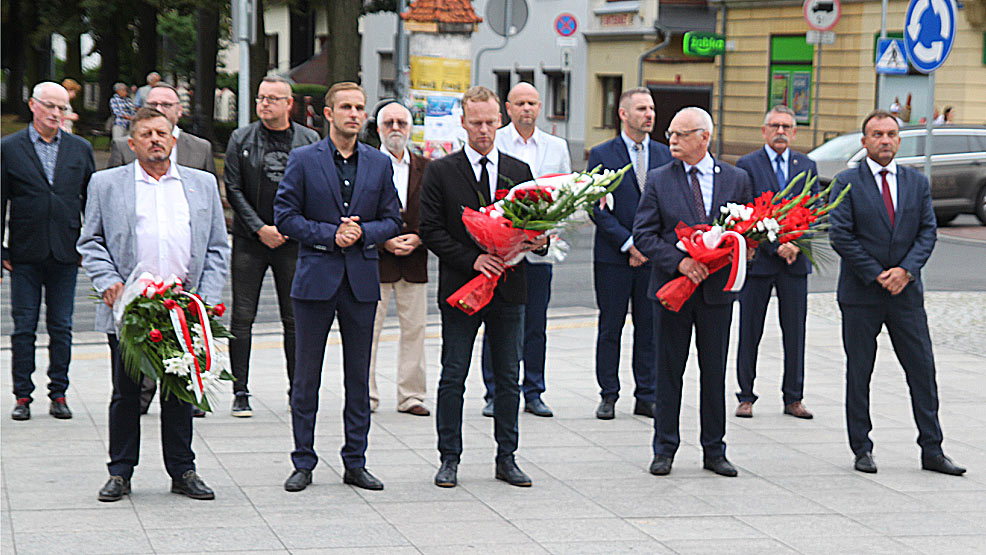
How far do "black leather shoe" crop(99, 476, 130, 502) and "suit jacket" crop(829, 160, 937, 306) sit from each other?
3.97 metres

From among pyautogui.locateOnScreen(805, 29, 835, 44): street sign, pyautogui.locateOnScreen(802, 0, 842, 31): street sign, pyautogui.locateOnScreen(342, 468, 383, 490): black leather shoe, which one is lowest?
pyautogui.locateOnScreen(342, 468, 383, 490): black leather shoe

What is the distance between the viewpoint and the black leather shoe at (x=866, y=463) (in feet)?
25.1

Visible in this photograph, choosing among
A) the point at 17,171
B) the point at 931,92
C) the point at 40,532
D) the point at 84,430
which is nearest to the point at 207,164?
the point at 17,171

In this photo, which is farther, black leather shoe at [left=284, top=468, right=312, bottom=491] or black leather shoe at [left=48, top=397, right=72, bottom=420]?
black leather shoe at [left=48, top=397, right=72, bottom=420]

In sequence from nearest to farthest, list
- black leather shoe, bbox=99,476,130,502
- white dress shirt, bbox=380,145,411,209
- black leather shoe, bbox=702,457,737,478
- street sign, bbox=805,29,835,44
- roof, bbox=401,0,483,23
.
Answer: black leather shoe, bbox=99,476,130,502
black leather shoe, bbox=702,457,737,478
white dress shirt, bbox=380,145,411,209
roof, bbox=401,0,483,23
street sign, bbox=805,29,835,44

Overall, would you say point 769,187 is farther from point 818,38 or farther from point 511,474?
point 818,38

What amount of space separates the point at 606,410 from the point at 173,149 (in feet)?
10.5

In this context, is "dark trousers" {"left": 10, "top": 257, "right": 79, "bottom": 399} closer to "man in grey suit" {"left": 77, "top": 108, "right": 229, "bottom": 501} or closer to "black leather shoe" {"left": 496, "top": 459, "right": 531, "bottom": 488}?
"man in grey suit" {"left": 77, "top": 108, "right": 229, "bottom": 501}

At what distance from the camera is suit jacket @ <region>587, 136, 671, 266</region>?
29.4 feet

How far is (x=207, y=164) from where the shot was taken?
911 cm

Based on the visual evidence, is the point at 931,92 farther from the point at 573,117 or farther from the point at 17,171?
the point at 573,117

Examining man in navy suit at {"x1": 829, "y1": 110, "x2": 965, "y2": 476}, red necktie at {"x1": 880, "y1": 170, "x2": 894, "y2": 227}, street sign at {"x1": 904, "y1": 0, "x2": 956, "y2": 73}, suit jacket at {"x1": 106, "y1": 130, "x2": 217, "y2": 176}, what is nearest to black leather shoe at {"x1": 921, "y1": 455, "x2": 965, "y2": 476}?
Result: man in navy suit at {"x1": 829, "y1": 110, "x2": 965, "y2": 476}

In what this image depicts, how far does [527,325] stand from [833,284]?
838cm

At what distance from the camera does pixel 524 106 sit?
884cm
